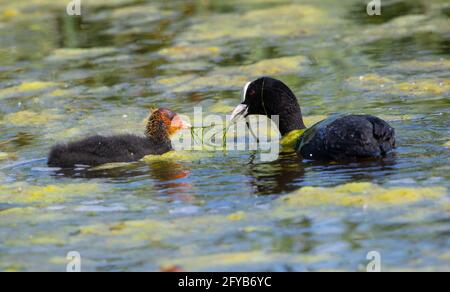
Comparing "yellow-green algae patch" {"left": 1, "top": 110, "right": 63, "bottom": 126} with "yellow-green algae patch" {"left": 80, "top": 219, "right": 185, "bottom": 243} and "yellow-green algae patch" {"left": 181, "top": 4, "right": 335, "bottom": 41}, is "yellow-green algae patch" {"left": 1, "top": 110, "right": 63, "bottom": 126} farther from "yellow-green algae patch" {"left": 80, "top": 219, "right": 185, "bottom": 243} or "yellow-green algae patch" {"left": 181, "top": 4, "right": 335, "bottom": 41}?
"yellow-green algae patch" {"left": 80, "top": 219, "right": 185, "bottom": 243}

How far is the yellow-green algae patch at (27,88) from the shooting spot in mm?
12852

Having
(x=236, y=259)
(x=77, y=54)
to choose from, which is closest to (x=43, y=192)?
(x=236, y=259)

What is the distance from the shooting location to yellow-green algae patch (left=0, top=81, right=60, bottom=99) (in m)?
12.9

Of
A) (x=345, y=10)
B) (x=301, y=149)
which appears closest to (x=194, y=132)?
(x=301, y=149)

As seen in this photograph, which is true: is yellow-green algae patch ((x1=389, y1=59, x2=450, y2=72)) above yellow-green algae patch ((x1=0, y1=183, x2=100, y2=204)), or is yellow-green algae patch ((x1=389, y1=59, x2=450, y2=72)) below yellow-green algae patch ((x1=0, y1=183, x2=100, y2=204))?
above

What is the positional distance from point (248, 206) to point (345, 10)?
411 inches

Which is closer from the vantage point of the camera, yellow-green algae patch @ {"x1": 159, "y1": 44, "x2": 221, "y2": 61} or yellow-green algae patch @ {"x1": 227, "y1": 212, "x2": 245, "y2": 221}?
yellow-green algae patch @ {"x1": 227, "y1": 212, "x2": 245, "y2": 221}

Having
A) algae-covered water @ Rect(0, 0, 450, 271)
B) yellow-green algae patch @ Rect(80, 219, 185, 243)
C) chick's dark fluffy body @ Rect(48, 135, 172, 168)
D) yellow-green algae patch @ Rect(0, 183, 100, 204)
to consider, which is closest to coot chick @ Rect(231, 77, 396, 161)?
algae-covered water @ Rect(0, 0, 450, 271)

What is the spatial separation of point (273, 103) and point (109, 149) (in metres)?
1.78

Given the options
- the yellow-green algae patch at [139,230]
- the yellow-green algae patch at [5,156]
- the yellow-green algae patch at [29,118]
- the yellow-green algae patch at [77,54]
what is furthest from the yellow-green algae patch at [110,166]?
the yellow-green algae patch at [77,54]

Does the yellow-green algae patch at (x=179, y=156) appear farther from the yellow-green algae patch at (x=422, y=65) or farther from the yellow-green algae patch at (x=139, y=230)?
the yellow-green algae patch at (x=422, y=65)

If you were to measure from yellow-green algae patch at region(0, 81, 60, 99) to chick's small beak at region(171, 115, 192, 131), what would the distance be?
3.78 m

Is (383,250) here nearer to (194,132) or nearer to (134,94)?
(194,132)

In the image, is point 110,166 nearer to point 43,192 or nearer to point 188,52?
point 43,192
